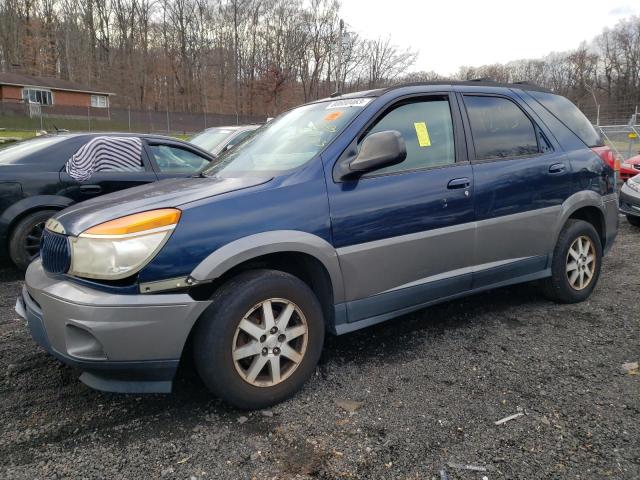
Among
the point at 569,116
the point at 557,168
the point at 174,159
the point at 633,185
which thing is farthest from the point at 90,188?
the point at 633,185

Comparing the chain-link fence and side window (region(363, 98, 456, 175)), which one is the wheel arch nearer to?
side window (region(363, 98, 456, 175))

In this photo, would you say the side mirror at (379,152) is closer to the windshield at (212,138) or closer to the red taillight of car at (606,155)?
the red taillight of car at (606,155)

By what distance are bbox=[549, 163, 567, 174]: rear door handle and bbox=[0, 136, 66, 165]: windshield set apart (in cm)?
495

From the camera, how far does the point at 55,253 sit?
2.60m

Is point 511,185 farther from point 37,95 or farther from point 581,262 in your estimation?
point 37,95

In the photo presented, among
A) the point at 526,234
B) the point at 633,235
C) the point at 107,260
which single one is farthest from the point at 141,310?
the point at 633,235

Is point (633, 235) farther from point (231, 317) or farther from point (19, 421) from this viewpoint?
point (19, 421)

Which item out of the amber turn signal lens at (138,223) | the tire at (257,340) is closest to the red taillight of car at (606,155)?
the tire at (257,340)

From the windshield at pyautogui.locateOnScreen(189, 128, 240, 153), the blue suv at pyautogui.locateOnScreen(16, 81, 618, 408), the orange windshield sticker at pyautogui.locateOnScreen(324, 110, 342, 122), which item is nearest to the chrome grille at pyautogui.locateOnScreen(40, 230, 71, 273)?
the blue suv at pyautogui.locateOnScreen(16, 81, 618, 408)

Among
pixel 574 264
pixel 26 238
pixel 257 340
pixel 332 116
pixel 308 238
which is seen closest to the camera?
pixel 257 340

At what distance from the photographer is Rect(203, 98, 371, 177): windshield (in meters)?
3.05

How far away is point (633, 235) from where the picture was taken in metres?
7.45

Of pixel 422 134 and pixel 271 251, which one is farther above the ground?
pixel 422 134

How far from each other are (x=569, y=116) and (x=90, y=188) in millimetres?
4808
